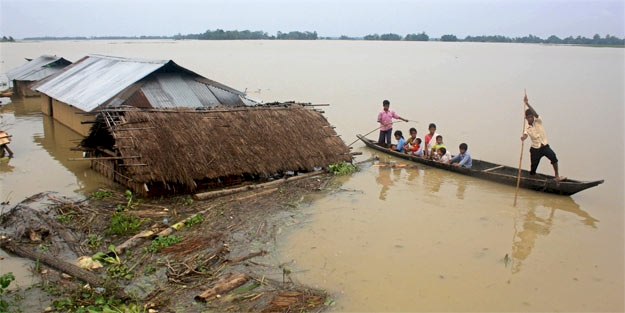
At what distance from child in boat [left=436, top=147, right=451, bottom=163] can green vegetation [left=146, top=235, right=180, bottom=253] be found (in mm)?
6342

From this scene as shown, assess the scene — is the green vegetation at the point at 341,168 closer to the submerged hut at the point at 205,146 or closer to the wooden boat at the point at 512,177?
the submerged hut at the point at 205,146

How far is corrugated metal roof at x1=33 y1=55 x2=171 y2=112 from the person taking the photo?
37.6 ft

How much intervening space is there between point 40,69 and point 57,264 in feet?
62.2

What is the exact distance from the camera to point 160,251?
19.6 ft

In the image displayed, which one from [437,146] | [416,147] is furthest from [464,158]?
[416,147]

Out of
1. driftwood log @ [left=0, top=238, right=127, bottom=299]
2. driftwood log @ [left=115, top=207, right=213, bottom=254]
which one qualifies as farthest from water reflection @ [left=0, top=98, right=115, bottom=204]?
driftwood log @ [left=115, top=207, right=213, bottom=254]

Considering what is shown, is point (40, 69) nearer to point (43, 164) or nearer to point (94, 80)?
point (94, 80)

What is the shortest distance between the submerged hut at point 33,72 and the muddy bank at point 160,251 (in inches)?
604

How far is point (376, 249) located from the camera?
6.39 metres

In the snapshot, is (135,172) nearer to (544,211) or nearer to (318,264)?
(318,264)

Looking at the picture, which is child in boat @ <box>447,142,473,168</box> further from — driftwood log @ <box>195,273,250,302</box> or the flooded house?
driftwood log @ <box>195,273,250,302</box>

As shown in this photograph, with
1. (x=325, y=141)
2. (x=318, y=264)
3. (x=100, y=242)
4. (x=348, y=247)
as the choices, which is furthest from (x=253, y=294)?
(x=325, y=141)

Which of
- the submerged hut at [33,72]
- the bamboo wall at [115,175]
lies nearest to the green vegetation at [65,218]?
the bamboo wall at [115,175]

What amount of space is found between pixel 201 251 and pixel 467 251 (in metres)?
3.64
